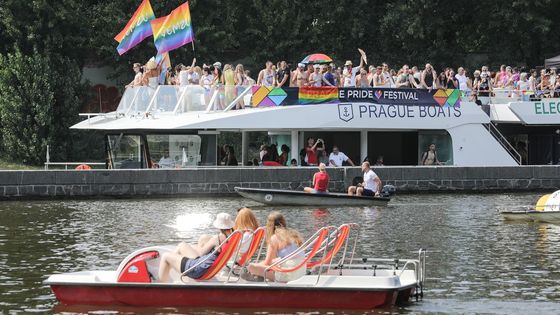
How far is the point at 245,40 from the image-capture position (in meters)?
58.9

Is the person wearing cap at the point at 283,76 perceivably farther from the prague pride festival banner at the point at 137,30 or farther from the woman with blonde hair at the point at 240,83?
the prague pride festival banner at the point at 137,30

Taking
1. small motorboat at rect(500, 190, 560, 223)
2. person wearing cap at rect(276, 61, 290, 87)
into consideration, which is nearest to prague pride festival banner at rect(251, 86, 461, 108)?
person wearing cap at rect(276, 61, 290, 87)

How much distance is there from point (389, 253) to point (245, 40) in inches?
1351

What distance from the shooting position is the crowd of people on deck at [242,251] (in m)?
19.0

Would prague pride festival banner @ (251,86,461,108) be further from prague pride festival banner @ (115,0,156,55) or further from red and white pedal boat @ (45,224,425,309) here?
red and white pedal boat @ (45,224,425,309)

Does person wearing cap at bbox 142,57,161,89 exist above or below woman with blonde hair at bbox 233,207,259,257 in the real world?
above

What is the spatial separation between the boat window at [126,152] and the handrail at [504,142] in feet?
38.4

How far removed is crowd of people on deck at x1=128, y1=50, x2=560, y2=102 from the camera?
4263 centimetres

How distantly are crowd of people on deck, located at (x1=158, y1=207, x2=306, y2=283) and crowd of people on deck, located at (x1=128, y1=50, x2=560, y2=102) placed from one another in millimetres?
22513

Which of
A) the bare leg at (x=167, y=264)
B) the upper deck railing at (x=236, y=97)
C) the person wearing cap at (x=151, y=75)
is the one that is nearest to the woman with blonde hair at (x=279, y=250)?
the bare leg at (x=167, y=264)

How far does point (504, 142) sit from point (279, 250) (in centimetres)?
2754

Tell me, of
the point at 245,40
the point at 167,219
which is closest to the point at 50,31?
the point at 245,40

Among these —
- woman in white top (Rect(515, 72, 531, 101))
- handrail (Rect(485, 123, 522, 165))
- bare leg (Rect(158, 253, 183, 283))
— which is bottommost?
bare leg (Rect(158, 253, 183, 283))

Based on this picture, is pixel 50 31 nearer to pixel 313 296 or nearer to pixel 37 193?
pixel 37 193
